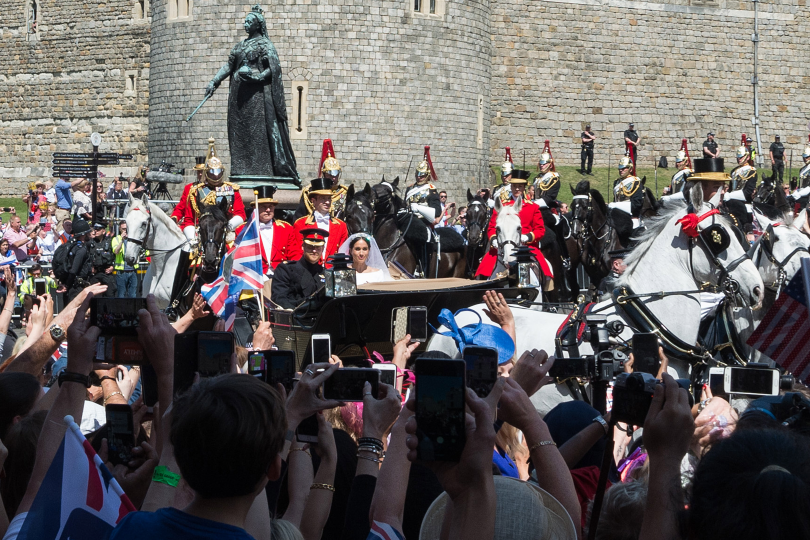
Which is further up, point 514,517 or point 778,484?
point 778,484

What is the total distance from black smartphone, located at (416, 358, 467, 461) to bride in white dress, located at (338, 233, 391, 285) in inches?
229

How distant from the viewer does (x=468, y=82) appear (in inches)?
1138

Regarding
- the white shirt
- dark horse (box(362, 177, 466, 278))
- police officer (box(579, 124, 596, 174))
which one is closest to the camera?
the white shirt

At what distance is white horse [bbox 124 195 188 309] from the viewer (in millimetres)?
9906

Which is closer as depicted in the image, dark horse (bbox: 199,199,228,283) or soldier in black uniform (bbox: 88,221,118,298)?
dark horse (bbox: 199,199,228,283)

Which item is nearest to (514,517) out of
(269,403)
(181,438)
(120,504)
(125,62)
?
(269,403)

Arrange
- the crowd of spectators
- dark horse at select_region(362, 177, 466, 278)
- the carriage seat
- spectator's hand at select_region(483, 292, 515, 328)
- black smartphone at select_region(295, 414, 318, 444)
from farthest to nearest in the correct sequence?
1. the carriage seat
2. dark horse at select_region(362, 177, 466, 278)
3. spectator's hand at select_region(483, 292, 515, 328)
4. black smartphone at select_region(295, 414, 318, 444)
5. the crowd of spectators

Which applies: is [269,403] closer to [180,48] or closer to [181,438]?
[181,438]

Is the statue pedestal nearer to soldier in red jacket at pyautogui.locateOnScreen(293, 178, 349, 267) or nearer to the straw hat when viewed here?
soldier in red jacket at pyautogui.locateOnScreen(293, 178, 349, 267)

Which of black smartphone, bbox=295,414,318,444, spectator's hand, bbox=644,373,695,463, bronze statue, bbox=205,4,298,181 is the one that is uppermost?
bronze statue, bbox=205,4,298,181

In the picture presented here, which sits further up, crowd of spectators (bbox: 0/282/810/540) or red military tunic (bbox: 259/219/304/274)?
crowd of spectators (bbox: 0/282/810/540)

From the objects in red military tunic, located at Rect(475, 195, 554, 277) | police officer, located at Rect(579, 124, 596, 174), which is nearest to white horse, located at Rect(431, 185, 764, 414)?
red military tunic, located at Rect(475, 195, 554, 277)

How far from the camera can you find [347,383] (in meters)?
2.76

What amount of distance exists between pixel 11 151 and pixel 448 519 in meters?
39.1
